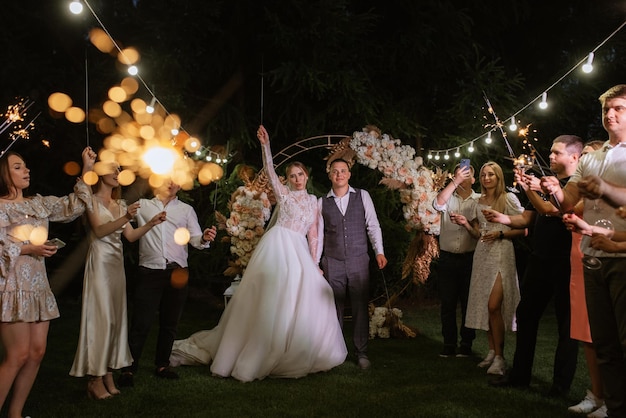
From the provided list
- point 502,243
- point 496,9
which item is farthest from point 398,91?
point 502,243

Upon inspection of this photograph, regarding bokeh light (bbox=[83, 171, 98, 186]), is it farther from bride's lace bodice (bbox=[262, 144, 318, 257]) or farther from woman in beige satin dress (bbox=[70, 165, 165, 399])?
bride's lace bodice (bbox=[262, 144, 318, 257])

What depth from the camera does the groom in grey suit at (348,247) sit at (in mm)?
6297

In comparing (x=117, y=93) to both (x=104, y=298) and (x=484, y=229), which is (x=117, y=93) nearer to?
(x=104, y=298)

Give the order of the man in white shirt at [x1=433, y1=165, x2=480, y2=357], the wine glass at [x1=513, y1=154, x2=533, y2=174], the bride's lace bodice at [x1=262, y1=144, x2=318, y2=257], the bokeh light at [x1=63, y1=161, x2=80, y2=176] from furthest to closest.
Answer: the bokeh light at [x1=63, y1=161, x2=80, y2=176], the man in white shirt at [x1=433, y1=165, x2=480, y2=357], the bride's lace bodice at [x1=262, y1=144, x2=318, y2=257], the wine glass at [x1=513, y1=154, x2=533, y2=174]

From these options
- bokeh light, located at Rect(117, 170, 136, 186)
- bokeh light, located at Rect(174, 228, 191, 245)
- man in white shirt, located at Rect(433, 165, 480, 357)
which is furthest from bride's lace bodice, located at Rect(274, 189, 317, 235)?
bokeh light, located at Rect(117, 170, 136, 186)

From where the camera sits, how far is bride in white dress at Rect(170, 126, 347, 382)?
5.60 m

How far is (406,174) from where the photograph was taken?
22.4 ft

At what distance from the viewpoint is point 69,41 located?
1175cm

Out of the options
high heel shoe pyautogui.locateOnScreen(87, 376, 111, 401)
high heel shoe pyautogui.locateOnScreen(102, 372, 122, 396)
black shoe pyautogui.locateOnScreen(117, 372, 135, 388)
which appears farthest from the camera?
black shoe pyautogui.locateOnScreen(117, 372, 135, 388)

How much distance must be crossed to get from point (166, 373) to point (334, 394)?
5.56 feet

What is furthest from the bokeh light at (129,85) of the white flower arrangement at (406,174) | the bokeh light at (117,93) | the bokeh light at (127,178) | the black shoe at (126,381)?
the black shoe at (126,381)

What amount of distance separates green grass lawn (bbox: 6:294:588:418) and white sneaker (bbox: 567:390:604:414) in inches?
3.7

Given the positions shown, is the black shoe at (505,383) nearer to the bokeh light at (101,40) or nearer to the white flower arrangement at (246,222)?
the white flower arrangement at (246,222)

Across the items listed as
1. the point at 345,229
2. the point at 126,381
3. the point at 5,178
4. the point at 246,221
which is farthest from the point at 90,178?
the point at 345,229
